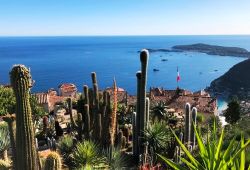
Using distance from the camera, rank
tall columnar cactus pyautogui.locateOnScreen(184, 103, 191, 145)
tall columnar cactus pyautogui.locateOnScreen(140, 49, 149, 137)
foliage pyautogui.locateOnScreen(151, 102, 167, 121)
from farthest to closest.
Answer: foliage pyautogui.locateOnScreen(151, 102, 167, 121), tall columnar cactus pyautogui.locateOnScreen(184, 103, 191, 145), tall columnar cactus pyautogui.locateOnScreen(140, 49, 149, 137)

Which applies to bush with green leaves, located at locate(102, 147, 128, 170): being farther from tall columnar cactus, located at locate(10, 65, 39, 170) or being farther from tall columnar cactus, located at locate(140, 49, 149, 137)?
tall columnar cactus, located at locate(10, 65, 39, 170)

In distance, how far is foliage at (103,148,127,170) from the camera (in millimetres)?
11758

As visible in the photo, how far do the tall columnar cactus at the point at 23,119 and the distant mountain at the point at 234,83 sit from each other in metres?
82.4

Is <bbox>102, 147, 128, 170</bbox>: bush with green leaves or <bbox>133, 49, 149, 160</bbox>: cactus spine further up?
<bbox>133, 49, 149, 160</bbox>: cactus spine

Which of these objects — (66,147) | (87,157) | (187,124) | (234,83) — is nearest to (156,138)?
(187,124)

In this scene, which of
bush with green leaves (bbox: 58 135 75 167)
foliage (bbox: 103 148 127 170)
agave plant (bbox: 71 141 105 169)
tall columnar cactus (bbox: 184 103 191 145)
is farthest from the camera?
bush with green leaves (bbox: 58 135 75 167)

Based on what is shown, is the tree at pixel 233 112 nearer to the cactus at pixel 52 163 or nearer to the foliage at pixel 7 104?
the foliage at pixel 7 104

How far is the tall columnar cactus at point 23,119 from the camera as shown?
23.7 ft

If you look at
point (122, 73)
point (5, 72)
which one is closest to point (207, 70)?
point (122, 73)

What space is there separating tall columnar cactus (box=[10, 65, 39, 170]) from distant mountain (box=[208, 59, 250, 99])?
8244cm

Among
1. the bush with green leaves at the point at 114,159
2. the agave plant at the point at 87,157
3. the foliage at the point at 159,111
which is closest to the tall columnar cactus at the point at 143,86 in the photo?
the bush with green leaves at the point at 114,159

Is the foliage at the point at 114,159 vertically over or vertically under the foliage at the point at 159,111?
under

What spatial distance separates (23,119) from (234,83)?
294 feet

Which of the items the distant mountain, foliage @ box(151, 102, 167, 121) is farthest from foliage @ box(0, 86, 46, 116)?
the distant mountain
